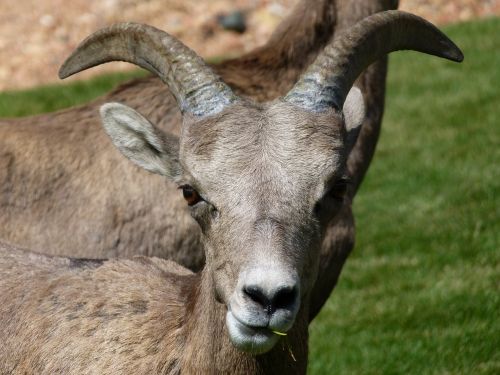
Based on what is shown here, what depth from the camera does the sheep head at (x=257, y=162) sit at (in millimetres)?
4848

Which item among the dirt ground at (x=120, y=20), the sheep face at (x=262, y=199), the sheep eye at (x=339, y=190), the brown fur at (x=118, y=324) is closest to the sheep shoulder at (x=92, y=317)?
the brown fur at (x=118, y=324)

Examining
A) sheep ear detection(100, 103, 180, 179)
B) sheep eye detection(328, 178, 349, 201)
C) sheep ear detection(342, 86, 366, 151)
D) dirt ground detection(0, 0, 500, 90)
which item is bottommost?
dirt ground detection(0, 0, 500, 90)

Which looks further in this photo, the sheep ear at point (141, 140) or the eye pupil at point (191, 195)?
the sheep ear at point (141, 140)

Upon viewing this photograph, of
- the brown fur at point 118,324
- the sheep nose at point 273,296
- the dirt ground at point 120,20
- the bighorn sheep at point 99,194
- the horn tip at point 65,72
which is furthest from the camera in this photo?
the dirt ground at point 120,20

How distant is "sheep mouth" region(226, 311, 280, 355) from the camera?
15.9 feet

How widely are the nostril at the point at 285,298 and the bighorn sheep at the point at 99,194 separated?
3082mm

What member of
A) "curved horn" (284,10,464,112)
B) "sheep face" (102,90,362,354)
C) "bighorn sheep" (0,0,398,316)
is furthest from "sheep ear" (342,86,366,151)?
"bighorn sheep" (0,0,398,316)

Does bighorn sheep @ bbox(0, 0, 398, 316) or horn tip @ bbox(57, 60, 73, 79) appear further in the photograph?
bighorn sheep @ bbox(0, 0, 398, 316)

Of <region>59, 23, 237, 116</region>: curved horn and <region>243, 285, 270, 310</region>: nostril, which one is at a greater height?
<region>59, 23, 237, 116</region>: curved horn

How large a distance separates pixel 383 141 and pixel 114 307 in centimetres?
906

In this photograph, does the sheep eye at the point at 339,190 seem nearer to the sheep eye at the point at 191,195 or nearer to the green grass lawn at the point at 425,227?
the sheep eye at the point at 191,195

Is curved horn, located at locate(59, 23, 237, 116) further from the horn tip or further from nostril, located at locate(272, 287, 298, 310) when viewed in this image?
nostril, located at locate(272, 287, 298, 310)

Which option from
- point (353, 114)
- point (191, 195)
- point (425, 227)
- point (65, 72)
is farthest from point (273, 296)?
point (425, 227)

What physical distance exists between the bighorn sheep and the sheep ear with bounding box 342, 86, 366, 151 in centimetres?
177
